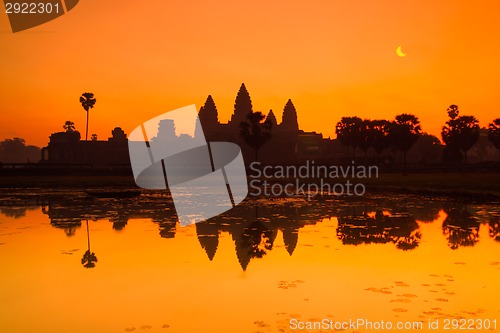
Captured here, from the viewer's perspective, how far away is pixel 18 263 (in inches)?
565

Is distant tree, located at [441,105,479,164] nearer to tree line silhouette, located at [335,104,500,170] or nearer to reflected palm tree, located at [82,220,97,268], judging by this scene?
tree line silhouette, located at [335,104,500,170]

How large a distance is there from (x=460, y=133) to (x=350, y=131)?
29.3m

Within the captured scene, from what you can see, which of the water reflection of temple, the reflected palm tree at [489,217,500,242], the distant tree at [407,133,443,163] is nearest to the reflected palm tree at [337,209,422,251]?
the water reflection of temple

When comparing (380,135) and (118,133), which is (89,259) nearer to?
(380,135)

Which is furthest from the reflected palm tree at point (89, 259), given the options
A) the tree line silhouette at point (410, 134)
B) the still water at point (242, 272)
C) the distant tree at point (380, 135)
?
the distant tree at point (380, 135)

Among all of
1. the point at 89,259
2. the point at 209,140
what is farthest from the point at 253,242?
the point at 209,140

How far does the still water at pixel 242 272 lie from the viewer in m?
9.53

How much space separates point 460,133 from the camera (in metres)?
95.5

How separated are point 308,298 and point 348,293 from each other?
1.04 m

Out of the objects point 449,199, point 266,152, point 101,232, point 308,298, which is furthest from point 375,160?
point 308,298

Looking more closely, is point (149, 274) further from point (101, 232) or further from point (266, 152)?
point (266, 152)

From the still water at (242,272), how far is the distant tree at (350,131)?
93.6 meters

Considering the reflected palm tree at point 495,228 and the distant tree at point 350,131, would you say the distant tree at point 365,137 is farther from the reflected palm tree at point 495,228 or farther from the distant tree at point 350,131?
the reflected palm tree at point 495,228

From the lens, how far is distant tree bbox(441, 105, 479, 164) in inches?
3740
